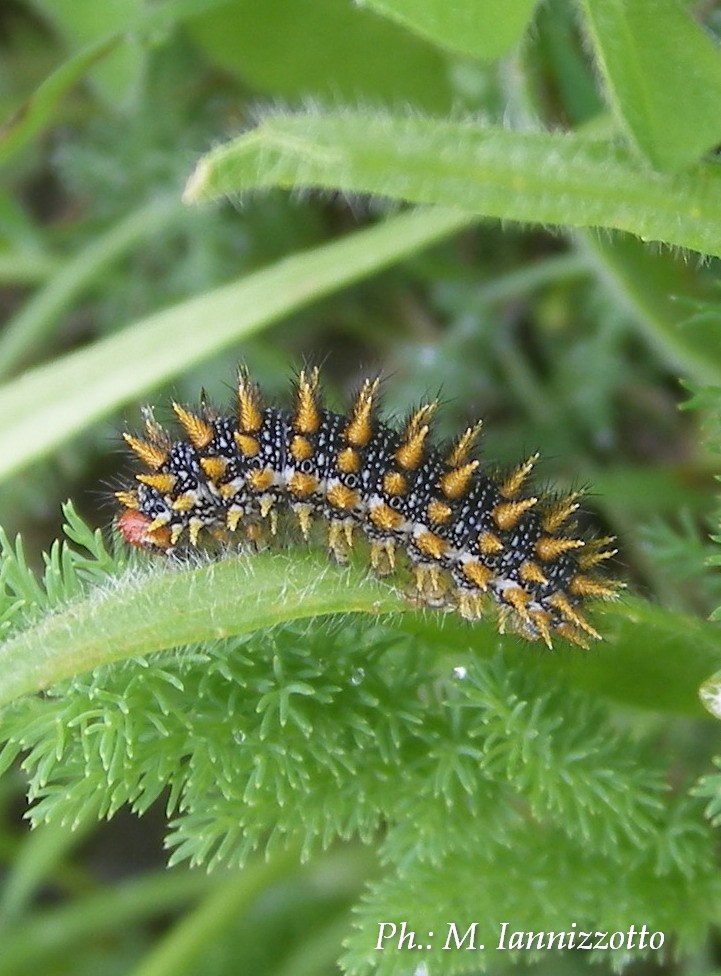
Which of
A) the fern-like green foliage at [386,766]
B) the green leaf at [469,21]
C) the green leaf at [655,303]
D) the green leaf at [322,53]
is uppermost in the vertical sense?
the green leaf at [322,53]

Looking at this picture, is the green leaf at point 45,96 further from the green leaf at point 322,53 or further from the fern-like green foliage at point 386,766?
the fern-like green foliage at point 386,766

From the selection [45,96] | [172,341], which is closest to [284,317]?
[172,341]

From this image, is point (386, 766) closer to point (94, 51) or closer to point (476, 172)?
point (476, 172)

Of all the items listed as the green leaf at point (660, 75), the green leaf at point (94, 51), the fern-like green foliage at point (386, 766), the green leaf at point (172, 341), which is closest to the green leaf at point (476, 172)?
the green leaf at point (660, 75)

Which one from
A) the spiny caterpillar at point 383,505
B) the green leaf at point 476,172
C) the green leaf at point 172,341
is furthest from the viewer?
the green leaf at point 172,341

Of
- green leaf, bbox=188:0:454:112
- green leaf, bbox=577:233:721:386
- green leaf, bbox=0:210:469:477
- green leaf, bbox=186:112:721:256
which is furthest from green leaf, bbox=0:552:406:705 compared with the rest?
green leaf, bbox=188:0:454:112

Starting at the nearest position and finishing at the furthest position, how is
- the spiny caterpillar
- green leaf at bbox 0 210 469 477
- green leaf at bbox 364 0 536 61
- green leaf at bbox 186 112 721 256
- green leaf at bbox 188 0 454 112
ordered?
green leaf at bbox 186 112 721 256, green leaf at bbox 364 0 536 61, the spiny caterpillar, green leaf at bbox 0 210 469 477, green leaf at bbox 188 0 454 112

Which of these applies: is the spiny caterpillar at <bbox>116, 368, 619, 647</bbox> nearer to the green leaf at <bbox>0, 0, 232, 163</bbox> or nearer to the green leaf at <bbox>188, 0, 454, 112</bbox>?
the green leaf at <bbox>0, 0, 232, 163</bbox>
